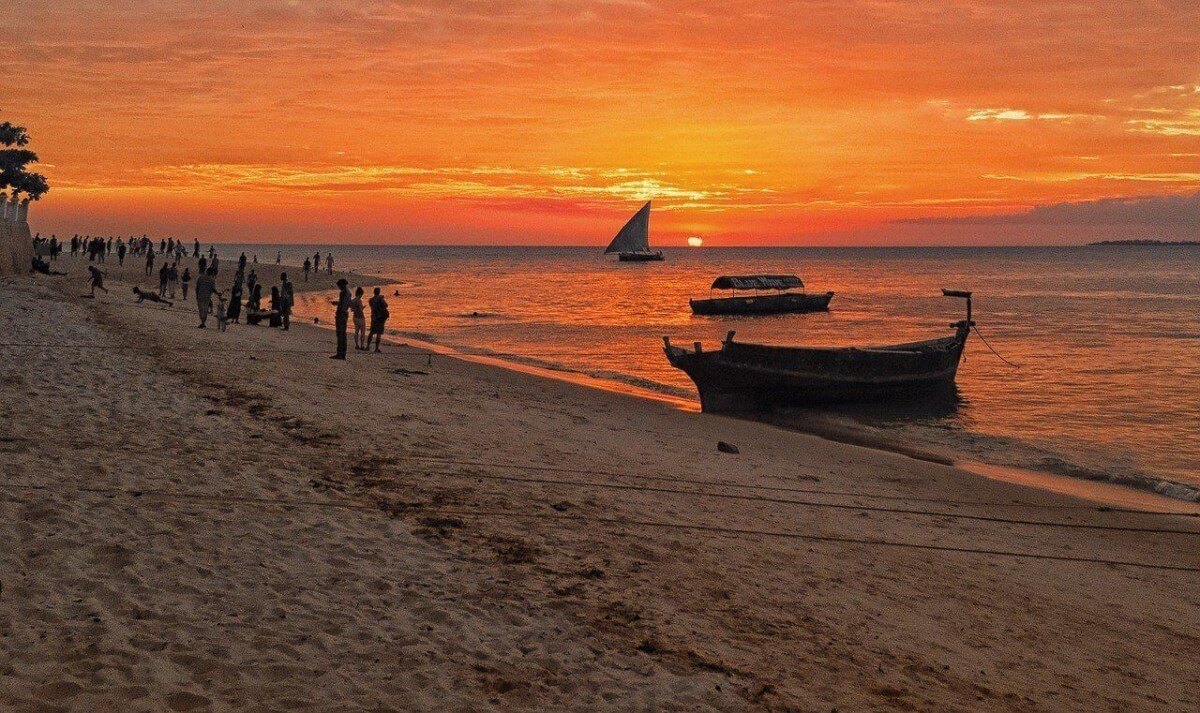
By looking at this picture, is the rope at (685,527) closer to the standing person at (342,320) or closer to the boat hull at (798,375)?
the boat hull at (798,375)

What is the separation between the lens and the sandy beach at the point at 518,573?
562 cm

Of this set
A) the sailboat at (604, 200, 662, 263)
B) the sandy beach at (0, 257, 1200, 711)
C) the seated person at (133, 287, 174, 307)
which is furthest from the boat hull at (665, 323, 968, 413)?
the sailboat at (604, 200, 662, 263)

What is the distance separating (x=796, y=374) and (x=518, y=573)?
611 inches

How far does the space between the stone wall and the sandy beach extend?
26089 millimetres

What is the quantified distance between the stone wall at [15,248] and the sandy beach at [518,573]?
2609 cm

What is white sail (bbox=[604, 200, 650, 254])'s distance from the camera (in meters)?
132

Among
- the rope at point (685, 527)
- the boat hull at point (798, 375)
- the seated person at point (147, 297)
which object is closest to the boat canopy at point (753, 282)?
the seated person at point (147, 297)

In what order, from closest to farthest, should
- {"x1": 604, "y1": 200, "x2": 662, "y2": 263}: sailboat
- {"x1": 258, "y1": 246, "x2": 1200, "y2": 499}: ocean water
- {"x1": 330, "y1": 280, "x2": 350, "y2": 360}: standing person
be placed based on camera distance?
{"x1": 258, "y1": 246, "x2": 1200, "y2": 499}: ocean water < {"x1": 330, "y1": 280, "x2": 350, "y2": 360}: standing person < {"x1": 604, "y1": 200, "x2": 662, "y2": 263}: sailboat

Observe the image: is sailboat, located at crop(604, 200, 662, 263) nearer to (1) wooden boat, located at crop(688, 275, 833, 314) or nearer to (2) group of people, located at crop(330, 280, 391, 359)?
(1) wooden boat, located at crop(688, 275, 833, 314)

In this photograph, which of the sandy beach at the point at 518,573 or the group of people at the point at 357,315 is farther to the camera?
the group of people at the point at 357,315

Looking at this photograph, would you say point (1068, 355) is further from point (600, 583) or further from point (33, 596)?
point (33, 596)

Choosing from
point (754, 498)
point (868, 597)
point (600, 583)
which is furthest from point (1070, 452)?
point (600, 583)

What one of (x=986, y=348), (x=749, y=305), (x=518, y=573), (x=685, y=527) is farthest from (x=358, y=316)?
(x=749, y=305)

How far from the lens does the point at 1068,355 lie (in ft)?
126
